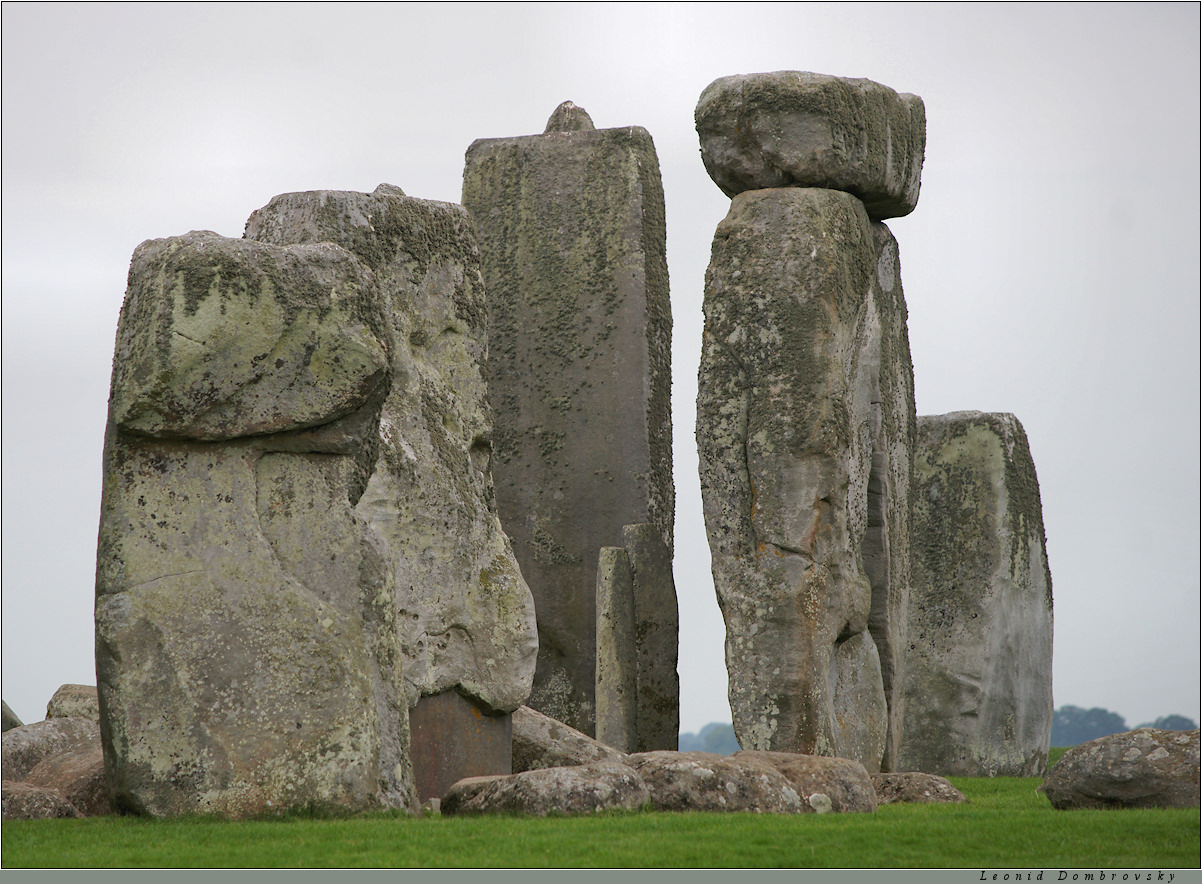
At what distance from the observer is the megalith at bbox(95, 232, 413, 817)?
26.1 ft

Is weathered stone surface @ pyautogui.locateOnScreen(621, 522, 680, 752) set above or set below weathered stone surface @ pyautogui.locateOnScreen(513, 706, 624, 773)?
above

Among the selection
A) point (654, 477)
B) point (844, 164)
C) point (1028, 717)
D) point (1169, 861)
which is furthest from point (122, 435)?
point (1028, 717)

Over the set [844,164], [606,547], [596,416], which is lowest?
[606,547]

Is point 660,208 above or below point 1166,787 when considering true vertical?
above

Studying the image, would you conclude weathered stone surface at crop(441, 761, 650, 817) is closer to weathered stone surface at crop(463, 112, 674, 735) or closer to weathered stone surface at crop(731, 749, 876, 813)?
weathered stone surface at crop(731, 749, 876, 813)

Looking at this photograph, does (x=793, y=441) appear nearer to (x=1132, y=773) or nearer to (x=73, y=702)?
(x=1132, y=773)

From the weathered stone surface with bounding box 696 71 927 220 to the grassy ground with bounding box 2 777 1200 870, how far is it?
5064 mm

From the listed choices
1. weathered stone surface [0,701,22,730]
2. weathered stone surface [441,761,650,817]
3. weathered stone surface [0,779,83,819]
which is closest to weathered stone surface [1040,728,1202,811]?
weathered stone surface [441,761,650,817]

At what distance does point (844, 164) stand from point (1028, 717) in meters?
5.93

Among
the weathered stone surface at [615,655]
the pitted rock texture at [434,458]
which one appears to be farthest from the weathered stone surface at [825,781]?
the weathered stone surface at [615,655]

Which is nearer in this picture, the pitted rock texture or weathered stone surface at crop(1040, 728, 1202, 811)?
weathered stone surface at crop(1040, 728, 1202, 811)

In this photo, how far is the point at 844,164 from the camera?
12000mm

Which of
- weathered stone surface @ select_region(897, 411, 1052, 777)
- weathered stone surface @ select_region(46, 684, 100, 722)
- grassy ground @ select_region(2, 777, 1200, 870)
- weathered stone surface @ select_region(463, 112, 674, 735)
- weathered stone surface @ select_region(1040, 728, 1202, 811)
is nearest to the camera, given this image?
grassy ground @ select_region(2, 777, 1200, 870)
